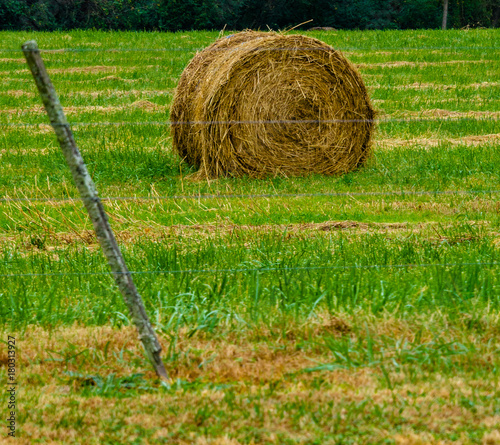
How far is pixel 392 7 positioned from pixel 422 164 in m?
35.2

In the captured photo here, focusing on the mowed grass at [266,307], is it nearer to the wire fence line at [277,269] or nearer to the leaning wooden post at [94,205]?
the wire fence line at [277,269]

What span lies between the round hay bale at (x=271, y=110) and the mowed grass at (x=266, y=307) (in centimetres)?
37

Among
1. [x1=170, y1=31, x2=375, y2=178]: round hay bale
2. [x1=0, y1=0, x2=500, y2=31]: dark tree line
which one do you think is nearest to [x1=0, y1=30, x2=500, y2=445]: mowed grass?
[x1=170, y1=31, x2=375, y2=178]: round hay bale

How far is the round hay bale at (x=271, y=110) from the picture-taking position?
8750 mm

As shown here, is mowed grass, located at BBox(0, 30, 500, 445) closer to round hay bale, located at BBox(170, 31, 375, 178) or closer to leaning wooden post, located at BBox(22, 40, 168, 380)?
leaning wooden post, located at BBox(22, 40, 168, 380)

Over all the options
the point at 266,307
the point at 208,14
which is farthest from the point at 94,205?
the point at 208,14

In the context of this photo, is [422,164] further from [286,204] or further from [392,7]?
[392,7]

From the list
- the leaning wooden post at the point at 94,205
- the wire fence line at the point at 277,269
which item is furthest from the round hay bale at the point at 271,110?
the leaning wooden post at the point at 94,205

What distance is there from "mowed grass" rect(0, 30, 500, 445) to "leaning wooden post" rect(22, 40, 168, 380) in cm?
19

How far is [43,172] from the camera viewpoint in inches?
357

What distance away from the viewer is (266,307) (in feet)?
13.2

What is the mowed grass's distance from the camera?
3.20m

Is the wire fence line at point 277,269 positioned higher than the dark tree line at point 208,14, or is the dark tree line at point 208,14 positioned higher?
the dark tree line at point 208,14

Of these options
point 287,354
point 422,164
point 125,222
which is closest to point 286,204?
point 125,222
